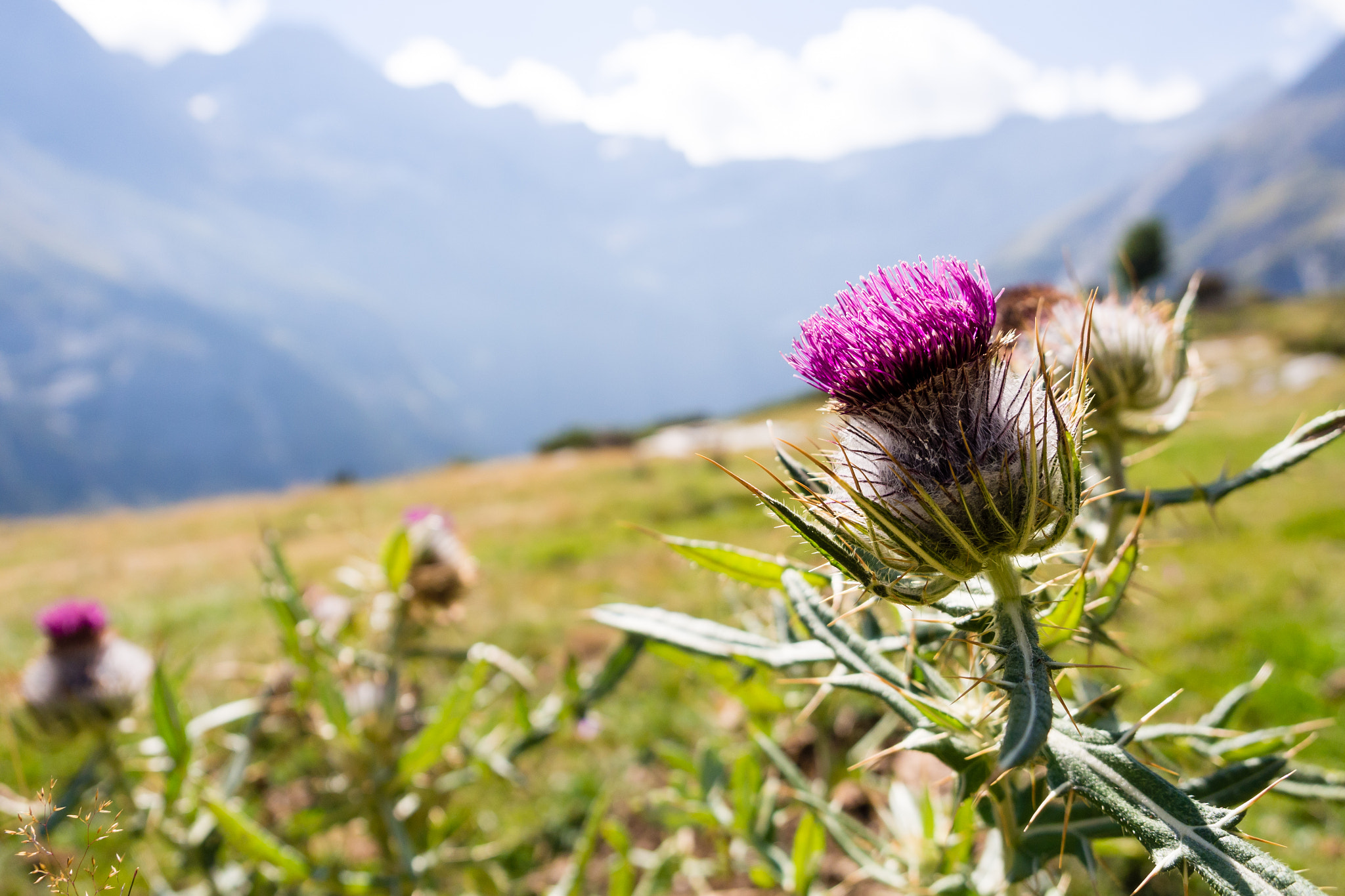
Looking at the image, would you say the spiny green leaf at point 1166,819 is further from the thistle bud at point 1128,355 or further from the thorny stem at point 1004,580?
the thistle bud at point 1128,355

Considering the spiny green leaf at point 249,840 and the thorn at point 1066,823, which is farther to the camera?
the spiny green leaf at point 249,840

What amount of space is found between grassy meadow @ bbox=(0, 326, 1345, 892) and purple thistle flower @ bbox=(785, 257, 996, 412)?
29 cm

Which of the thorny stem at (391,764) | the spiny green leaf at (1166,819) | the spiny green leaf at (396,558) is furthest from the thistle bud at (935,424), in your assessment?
the thorny stem at (391,764)

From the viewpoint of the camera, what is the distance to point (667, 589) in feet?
28.3

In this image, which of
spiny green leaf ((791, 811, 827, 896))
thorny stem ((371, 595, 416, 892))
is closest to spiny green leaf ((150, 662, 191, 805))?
thorny stem ((371, 595, 416, 892))

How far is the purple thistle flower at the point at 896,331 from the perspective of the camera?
1.18 metres

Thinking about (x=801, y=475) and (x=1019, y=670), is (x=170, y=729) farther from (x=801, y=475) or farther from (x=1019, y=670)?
(x=1019, y=670)

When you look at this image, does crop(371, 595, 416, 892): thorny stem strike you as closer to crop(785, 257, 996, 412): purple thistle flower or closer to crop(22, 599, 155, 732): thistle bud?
crop(22, 599, 155, 732): thistle bud

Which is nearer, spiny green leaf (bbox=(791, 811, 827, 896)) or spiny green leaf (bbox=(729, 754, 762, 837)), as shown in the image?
spiny green leaf (bbox=(791, 811, 827, 896))

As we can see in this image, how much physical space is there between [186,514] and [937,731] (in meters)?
38.7

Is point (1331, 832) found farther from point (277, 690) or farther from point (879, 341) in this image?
point (277, 690)

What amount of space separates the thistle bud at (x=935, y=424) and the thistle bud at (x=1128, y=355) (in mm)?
540

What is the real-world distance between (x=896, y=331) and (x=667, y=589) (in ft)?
25.3

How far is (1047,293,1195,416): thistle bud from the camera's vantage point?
65.8 inches
